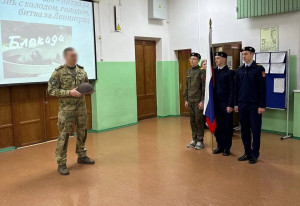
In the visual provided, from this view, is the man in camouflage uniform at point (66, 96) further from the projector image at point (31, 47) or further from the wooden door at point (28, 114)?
the wooden door at point (28, 114)

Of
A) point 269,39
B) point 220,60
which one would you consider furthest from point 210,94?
point 269,39

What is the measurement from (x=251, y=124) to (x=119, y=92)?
11.8ft

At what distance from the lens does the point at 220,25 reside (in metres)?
6.95

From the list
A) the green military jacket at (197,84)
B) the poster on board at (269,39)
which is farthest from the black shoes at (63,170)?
the poster on board at (269,39)

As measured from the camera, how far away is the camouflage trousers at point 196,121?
5.02 m

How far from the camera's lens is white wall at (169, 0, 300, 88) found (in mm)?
5746

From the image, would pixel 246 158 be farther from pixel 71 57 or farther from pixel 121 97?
pixel 121 97

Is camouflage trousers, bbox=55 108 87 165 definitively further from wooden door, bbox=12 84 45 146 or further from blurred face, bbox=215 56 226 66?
blurred face, bbox=215 56 226 66

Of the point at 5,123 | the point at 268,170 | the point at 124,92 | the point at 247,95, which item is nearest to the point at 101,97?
the point at 124,92

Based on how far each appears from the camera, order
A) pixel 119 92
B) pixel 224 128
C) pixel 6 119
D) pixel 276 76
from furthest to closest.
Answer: pixel 119 92, pixel 276 76, pixel 6 119, pixel 224 128

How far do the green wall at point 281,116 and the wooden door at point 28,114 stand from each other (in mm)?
4410

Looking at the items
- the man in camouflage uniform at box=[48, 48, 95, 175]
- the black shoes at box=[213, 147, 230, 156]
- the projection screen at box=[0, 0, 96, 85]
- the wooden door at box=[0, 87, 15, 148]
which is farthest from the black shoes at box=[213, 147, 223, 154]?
the wooden door at box=[0, 87, 15, 148]

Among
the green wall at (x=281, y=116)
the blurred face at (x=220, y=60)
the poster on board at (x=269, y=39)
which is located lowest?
the green wall at (x=281, y=116)

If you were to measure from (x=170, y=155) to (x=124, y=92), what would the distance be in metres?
2.78
